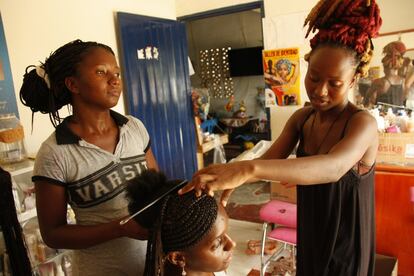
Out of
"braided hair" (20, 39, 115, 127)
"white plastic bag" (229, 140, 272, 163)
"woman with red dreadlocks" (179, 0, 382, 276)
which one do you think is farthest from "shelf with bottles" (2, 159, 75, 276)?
"white plastic bag" (229, 140, 272, 163)

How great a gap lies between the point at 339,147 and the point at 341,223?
25 cm

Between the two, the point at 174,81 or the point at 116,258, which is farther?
the point at 174,81

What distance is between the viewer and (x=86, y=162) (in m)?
1.03

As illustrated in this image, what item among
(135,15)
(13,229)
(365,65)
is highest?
(135,15)

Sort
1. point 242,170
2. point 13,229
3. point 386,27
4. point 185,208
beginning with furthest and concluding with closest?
point 386,27
point 185,208
point 242,170
point 13,229

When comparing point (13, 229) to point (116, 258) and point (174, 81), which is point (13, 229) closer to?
point (116, 258)

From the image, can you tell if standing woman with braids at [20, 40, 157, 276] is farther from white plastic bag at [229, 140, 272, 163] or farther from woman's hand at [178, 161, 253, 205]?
white plastic bag at [229, 140, 272, 163]

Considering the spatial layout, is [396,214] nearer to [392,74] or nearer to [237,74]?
[392,74]

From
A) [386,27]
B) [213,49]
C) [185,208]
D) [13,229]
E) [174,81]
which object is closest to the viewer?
[13,229]

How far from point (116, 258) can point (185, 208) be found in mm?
377

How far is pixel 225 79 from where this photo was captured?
5.86 meters

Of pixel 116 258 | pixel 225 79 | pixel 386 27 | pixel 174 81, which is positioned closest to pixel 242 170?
pixel 116 258

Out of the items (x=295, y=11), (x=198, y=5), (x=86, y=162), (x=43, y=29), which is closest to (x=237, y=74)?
(x=198, y=5)

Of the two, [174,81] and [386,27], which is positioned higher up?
[386,27]
